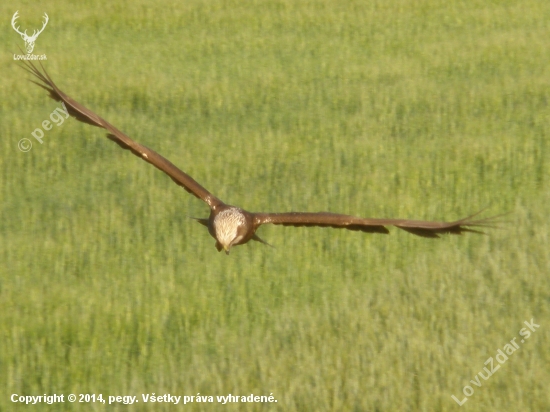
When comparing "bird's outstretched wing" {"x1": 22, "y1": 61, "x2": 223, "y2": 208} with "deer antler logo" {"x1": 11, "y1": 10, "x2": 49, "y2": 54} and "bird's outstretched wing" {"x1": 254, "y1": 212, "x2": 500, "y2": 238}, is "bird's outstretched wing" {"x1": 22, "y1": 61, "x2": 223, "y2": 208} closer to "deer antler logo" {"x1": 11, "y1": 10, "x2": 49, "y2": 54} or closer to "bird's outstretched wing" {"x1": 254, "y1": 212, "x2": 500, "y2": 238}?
"bird's outstretched wing" {"x1": 254, "y1": 212, "x2": 500, "y2": 238}

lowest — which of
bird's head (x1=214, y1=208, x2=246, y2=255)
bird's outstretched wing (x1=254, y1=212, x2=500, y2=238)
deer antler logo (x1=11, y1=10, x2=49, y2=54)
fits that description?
bird's outstretched wing (x1=254, y1=212, x2=500, y2=238)

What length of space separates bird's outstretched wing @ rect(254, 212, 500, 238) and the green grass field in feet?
4.45

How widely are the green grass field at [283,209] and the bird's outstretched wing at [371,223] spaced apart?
136 centimetres

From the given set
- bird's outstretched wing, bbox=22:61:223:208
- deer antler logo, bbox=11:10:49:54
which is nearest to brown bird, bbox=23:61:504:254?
bird's outstretched wing, bbox=22:61:223:208

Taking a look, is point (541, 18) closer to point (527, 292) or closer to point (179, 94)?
point (179, 94)

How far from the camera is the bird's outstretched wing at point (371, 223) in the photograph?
260 inches

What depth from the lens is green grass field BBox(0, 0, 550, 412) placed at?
8266mm

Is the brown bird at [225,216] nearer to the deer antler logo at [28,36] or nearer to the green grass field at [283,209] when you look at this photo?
the green grass field at [283,209]

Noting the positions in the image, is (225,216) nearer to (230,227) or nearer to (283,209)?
(230,227)

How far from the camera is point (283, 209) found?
426 inches

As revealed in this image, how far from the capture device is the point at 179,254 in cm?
1002

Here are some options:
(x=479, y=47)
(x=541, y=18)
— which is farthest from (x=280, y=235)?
(x=541, y=18)

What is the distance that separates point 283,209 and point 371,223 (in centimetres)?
395

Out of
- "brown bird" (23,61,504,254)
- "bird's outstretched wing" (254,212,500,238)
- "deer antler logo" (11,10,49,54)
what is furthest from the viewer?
"deer antler logo" (11,10,49,54)
